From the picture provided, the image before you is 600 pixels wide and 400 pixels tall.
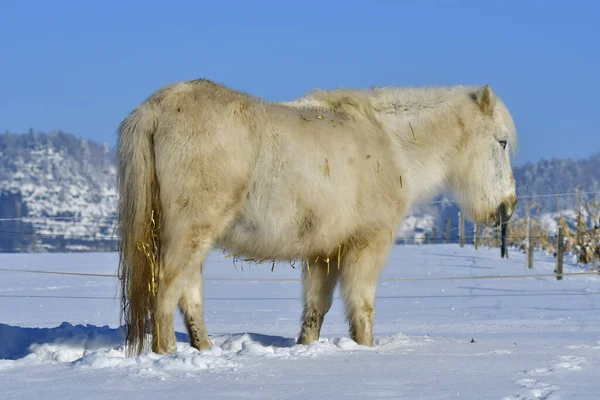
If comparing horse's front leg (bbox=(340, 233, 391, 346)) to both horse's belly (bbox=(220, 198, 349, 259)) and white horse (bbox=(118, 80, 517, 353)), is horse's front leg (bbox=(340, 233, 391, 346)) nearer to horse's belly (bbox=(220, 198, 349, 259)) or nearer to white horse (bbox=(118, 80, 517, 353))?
white horse (bbox=(118, 80, 517, 353))

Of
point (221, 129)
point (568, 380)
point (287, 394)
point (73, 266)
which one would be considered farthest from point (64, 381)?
point (73, 266)

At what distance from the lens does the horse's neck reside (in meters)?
6.81

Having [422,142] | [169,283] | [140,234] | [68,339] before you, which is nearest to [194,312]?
[169,283]

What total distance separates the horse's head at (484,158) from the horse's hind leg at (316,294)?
4.83 ft

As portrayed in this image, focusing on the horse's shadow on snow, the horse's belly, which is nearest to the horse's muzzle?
the horse's belly

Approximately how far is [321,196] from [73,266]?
1562 centimetres

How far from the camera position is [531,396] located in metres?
3.69

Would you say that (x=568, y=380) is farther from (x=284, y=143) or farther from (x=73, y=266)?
(x=73, y=266)

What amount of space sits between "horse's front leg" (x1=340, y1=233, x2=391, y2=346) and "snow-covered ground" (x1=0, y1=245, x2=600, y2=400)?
26 cm

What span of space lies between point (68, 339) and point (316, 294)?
1.93m

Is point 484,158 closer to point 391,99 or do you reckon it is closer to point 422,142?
point 422,142

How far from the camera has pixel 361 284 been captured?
6293 millimetres

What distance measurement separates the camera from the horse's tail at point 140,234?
18.7 ft

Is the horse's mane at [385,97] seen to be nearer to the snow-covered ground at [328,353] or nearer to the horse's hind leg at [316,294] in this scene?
the horse's hind leg at [316,294]
